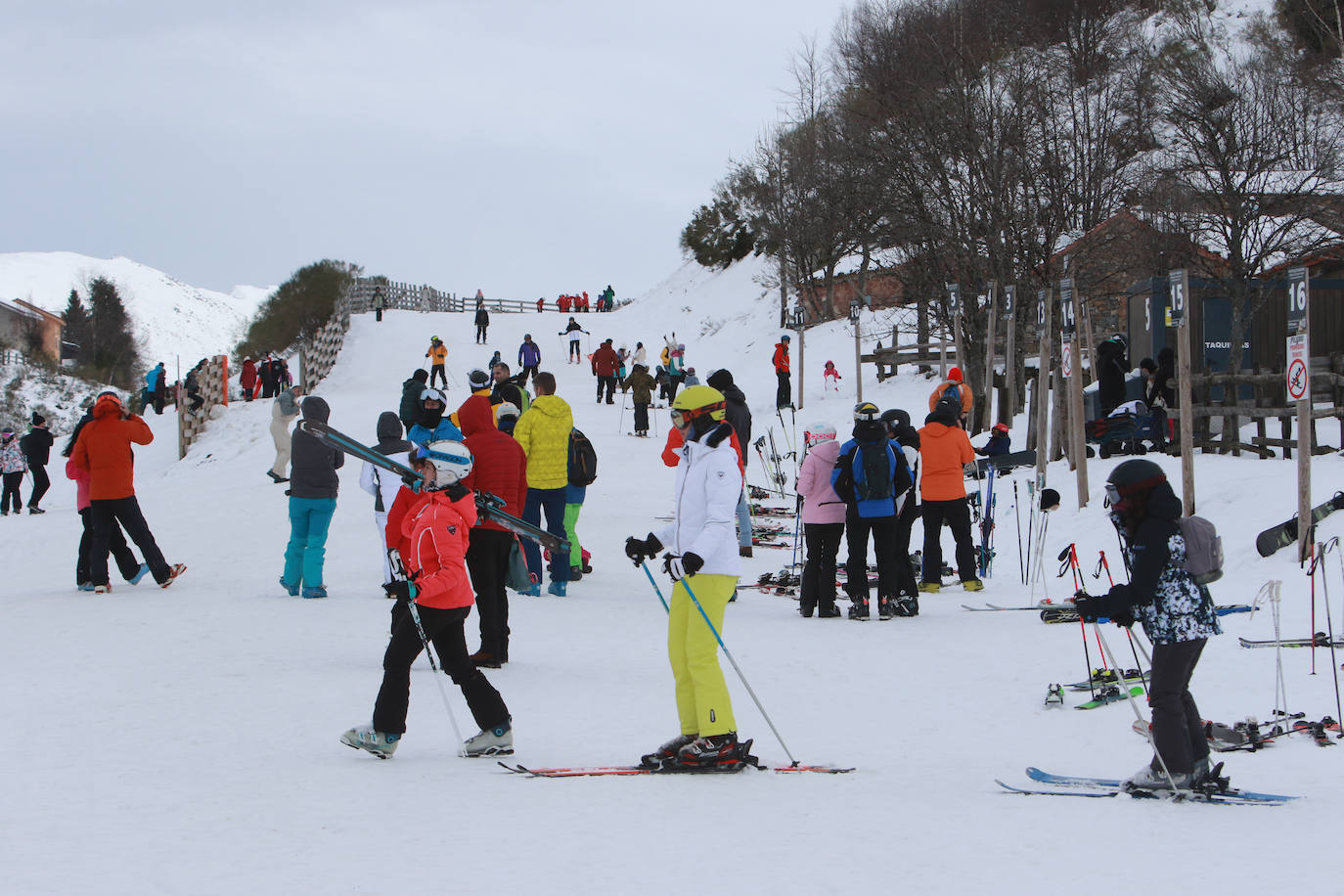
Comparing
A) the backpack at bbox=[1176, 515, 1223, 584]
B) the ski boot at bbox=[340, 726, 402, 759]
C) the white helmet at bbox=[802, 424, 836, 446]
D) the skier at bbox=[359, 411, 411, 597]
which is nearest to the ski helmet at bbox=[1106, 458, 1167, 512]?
the backpack at bbox=[1176, 515, 1223, 584]

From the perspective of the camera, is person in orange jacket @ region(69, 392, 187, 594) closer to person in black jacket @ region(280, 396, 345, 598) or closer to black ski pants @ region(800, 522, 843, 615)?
person in black jacket @ region(280, 396, 345, 598)

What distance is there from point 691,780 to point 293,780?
66.1 inches

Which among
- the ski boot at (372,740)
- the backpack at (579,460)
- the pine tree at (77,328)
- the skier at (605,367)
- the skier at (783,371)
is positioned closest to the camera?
the ski boot at (372,740)

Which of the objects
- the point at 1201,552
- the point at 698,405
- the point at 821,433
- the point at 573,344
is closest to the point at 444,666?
the point at 698,405

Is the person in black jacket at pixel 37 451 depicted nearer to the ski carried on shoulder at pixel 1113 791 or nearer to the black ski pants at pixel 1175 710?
the ski carried on shoulder at pixel 1113 791

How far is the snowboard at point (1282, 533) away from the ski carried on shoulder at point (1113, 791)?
3.33 m

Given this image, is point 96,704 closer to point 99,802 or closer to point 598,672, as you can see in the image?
point 99,802

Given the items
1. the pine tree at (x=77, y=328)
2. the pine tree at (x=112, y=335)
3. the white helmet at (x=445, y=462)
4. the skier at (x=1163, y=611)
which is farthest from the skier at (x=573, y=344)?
the pine tree at (x=77, y=328)

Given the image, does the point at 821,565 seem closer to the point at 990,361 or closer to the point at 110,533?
the point at 110,533

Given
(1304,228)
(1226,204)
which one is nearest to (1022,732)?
(1226,204)

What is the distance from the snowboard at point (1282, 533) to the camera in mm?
8070

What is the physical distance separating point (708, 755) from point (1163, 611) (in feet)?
6.52

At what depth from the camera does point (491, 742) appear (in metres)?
5.83

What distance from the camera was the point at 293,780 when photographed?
529 cm
